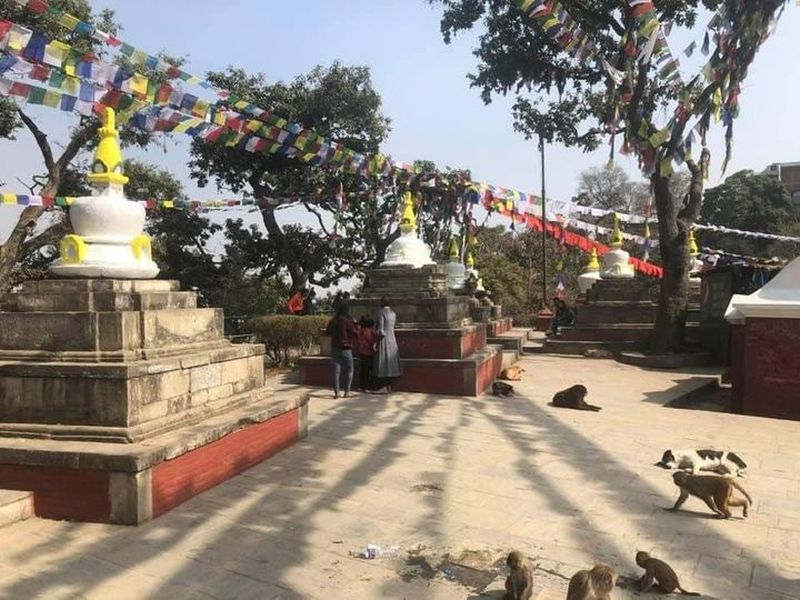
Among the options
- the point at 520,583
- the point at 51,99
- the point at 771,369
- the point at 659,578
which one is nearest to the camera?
the point at 520,583

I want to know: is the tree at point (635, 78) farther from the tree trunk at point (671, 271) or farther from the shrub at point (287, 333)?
the shrub at point (287, 333)

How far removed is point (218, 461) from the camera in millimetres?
5410

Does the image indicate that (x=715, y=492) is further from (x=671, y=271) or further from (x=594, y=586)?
(x=671, y=271)

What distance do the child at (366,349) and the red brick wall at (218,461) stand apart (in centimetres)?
365

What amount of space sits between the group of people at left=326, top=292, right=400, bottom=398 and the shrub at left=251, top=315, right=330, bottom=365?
3.46m

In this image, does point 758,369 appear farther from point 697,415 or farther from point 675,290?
point 675,290

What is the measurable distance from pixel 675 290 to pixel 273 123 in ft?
36.1

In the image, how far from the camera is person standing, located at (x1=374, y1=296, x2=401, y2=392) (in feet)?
34.2

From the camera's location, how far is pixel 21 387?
502cm

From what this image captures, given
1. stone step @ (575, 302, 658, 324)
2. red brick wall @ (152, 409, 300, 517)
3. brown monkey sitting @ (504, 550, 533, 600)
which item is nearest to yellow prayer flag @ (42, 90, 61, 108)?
red brick wall @ (152, 409, 300, 517)

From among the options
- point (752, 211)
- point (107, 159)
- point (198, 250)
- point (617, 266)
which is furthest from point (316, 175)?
point (752, 211)

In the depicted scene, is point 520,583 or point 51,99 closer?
point 520,583

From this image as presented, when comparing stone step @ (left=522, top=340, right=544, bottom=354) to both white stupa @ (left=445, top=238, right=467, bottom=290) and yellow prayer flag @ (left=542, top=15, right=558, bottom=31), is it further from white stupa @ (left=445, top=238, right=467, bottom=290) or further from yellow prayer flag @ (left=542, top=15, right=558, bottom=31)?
yellow prayer flag @ (left=542, top=15, right=558, bottom=31)

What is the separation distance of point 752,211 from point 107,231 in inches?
1661
